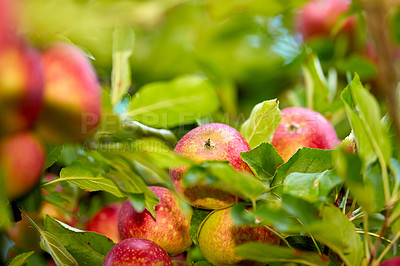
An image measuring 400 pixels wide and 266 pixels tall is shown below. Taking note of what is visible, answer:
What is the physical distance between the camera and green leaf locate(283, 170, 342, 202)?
541 mm

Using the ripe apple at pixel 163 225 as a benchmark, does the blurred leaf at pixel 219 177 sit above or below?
above

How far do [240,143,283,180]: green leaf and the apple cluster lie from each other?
0.30 meters

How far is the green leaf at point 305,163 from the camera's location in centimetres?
65

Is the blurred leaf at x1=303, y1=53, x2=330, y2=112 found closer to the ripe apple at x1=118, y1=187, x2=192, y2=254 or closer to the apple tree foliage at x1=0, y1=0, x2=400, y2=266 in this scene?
the apple tree foliage at x1=0, y1=0, x2=400, y2=266

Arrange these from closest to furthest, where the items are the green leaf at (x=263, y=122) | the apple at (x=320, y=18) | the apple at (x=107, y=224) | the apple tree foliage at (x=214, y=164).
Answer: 1. the apple tree foliage at (x=214, y=164)
2. the green leaf at (x=263, y=122)
3. the apple at (x=107, y=224)
4. the apple at (x=320, y=18)

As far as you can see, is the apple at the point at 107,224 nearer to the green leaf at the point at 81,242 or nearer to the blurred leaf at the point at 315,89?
the green leaf at the point at 81,242

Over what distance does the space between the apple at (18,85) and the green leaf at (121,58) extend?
0.43 meters

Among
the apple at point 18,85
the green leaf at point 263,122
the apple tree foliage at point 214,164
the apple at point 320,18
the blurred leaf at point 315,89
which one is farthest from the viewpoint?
the apple at point 320,18

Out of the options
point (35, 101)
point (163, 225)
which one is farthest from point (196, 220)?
point (35, 101)

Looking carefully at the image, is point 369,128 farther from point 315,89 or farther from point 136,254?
point 315,89

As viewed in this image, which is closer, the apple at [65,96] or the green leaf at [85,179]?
the apple at [65,96]

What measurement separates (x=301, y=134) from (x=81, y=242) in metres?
0.40

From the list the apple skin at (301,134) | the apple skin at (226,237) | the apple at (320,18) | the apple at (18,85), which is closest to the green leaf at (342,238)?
the apple skin at (226,237)

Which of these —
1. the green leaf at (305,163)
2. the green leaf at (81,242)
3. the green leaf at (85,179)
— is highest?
the green leaf at (305,163)
